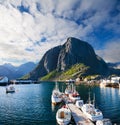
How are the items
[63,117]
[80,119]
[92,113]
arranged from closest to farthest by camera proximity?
1. [63,117]
2. [80,119]
3. [92,113]

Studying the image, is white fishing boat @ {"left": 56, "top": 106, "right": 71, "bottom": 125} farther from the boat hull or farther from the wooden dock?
the wooden dock

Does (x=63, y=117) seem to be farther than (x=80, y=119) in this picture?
No

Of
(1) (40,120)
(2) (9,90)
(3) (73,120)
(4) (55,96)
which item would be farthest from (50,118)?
(2) (9,90)


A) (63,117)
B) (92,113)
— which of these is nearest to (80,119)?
(92,113)

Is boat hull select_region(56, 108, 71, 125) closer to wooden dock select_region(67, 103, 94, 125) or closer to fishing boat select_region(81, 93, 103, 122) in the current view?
wooden dock select_region(67, 103, 94, 125)

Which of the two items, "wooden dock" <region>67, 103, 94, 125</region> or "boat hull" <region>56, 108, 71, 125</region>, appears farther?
"wooden dock" <region>67, 103, 94, 125</region>

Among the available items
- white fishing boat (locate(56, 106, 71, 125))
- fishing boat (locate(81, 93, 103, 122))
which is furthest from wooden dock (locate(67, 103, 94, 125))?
white fishing boat (locate(56, 106, 71, 125))

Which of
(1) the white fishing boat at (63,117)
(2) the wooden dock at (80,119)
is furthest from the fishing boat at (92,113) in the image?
(1) the white fishing boat at (63,117)

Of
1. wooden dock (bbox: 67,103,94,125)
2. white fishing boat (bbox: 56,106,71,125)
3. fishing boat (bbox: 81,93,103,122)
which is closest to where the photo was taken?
white fishing boat (bbox: 56,106,71,125)

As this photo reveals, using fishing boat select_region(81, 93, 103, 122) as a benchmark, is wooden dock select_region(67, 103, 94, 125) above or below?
below

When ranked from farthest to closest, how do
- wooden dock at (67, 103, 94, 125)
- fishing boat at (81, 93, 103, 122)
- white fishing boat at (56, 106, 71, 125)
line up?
fishing boat at (81, 93, 103, 122)
wooden dock at (67, 103, 94, 125)
white fishing boat at (56, 106, 71, 125)

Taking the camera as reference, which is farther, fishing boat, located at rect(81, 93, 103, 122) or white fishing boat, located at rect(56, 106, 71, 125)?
fishing boat, located at rect(81, 93, 103, 122)

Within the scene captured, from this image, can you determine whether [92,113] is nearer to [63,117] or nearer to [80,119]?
[80,119]

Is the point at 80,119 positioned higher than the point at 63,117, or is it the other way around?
the point at 63,117
